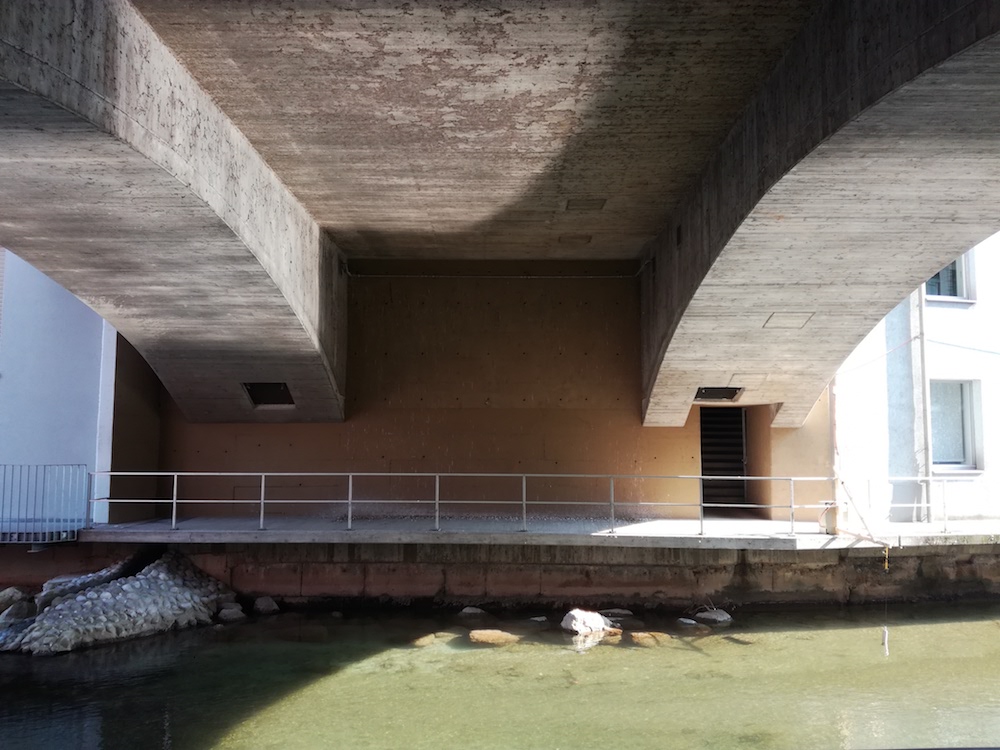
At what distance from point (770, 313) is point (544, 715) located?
534 centimetres

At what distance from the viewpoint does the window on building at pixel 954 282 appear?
12.3 meters

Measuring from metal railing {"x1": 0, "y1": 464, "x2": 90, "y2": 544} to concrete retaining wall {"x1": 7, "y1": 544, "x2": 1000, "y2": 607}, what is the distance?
46 cm

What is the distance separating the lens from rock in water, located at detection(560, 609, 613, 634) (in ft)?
31.4

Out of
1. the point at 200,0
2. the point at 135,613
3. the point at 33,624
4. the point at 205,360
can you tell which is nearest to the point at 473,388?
the point at 205,360

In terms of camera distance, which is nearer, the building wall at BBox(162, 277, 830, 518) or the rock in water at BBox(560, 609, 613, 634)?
the rock in water at BBox(560, 609, 613, 634)

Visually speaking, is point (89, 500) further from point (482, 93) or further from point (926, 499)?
point (926, 499)

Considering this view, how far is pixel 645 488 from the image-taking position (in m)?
12.2

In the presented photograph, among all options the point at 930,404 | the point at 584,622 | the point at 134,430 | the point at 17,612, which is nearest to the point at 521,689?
the point at 584,622

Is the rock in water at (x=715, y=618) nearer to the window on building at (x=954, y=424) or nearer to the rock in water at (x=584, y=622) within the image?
the rock in water at (x=584, y=622)

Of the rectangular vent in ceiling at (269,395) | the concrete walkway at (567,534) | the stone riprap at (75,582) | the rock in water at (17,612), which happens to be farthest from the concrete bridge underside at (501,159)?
the rock in water at (17,612)

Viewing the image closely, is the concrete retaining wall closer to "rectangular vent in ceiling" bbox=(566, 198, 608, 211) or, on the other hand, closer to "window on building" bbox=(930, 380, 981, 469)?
"window on building" bbox=(930, 380, 981, 469)

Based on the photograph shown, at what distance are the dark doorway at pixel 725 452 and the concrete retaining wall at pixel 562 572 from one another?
2.61 metres

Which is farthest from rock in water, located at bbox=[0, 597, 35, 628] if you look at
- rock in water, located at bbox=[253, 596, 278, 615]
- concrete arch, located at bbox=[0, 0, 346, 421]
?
concrete arch, located at bbox=[0, 0, 346, 421]

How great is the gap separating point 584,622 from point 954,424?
713cm
